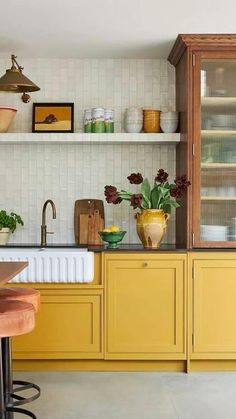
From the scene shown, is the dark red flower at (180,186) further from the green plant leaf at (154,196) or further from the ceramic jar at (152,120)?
the ceramic jar at (152,120)

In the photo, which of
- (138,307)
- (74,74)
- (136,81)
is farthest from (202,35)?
(138,307)

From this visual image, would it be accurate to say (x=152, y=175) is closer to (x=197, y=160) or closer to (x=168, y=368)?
(x=197, y=160)

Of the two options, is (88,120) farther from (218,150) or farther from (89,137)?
(218,150)

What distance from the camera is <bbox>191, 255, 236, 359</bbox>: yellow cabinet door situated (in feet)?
15.2

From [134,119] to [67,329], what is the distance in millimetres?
1655

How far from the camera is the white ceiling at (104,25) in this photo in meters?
4.01

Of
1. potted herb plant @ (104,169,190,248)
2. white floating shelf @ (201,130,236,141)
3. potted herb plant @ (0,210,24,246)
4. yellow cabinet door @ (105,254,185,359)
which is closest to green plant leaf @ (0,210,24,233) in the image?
potted herb plant @ (0,210,24,246)

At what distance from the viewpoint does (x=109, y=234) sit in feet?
15.7

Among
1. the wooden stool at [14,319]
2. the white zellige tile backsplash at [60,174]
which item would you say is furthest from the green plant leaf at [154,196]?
the wooden stool at [14,319]

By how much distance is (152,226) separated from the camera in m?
4.74

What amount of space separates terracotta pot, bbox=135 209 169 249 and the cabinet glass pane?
0.29 metres

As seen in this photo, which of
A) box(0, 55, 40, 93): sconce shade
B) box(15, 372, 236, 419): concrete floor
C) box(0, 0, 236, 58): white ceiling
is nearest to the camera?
box(15, 372, 236, 419): concrete floor

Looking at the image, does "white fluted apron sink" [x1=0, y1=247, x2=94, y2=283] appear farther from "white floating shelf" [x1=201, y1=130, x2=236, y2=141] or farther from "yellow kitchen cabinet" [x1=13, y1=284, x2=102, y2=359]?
"white floating shelf" [x1=201, y1=130, x2=236, y2=141]

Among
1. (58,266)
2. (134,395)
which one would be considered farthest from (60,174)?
(134,395)
